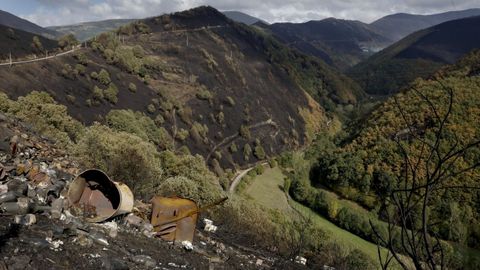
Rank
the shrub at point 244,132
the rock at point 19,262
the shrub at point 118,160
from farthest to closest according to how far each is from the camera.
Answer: the shrub at point 244,132 < the shrub at point 118,160 < the rock at point 19,262

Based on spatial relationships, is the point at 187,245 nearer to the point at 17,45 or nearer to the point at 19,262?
the point at 19,262

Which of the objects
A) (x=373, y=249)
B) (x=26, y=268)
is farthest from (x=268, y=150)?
(x=26, y=268)

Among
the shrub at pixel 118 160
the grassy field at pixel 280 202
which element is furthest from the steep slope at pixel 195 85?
the shrub at pixel 118 160

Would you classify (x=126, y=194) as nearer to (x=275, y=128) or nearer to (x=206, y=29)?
(x=275, y=128)

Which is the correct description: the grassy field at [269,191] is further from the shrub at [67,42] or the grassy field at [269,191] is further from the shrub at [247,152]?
the shrub at [67,42]

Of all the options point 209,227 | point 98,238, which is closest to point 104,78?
point 209,227

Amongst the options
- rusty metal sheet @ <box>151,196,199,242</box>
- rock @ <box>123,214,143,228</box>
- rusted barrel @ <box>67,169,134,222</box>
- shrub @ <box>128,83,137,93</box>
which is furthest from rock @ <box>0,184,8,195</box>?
shrub @ <box>128,83,137,93</box>
